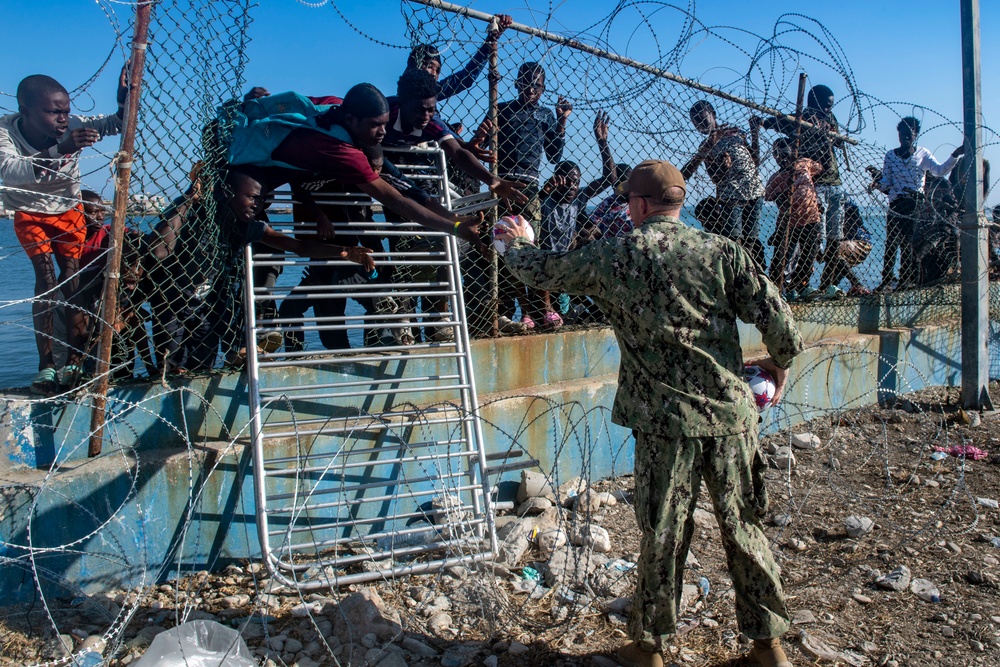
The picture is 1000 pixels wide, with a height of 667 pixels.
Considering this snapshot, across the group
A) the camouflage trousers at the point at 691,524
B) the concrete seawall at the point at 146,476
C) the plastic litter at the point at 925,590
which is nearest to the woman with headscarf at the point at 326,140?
the concrete seawall at the point at 146,476

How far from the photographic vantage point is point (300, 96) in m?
3.93

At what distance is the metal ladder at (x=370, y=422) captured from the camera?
3615mm

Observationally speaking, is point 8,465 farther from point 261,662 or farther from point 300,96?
point 300,96

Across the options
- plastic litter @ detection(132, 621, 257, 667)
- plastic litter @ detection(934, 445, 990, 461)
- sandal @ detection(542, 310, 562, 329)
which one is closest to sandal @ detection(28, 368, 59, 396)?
plastic litter @ detection(132, 621, 257, 667)

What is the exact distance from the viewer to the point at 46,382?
3.54 metres

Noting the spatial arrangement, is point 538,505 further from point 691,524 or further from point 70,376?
point 70,376

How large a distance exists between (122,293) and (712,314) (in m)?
2.70

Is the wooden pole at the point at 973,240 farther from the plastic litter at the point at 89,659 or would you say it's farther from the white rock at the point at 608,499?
the plastic litter at the point at 89,659

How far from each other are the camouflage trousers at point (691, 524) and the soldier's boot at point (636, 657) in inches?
1.6

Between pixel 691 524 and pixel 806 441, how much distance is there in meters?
3.24

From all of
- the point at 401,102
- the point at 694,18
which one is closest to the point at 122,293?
the point at 401,102

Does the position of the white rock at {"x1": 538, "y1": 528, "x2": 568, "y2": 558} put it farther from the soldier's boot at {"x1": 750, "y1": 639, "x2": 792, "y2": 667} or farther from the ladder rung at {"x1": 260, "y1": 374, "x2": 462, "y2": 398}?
the soldier's boot at {"x1": 750, "y1": 639, "x2": 792, "y2": 667}

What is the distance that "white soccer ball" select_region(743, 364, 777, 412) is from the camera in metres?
2.98

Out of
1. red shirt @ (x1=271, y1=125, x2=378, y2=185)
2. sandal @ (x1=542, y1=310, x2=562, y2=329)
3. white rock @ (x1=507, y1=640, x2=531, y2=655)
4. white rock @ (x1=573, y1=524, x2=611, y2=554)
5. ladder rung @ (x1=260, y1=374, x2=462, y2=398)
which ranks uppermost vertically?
red shirt @ (x1=271, y1=125, x2=378, y2=185)
